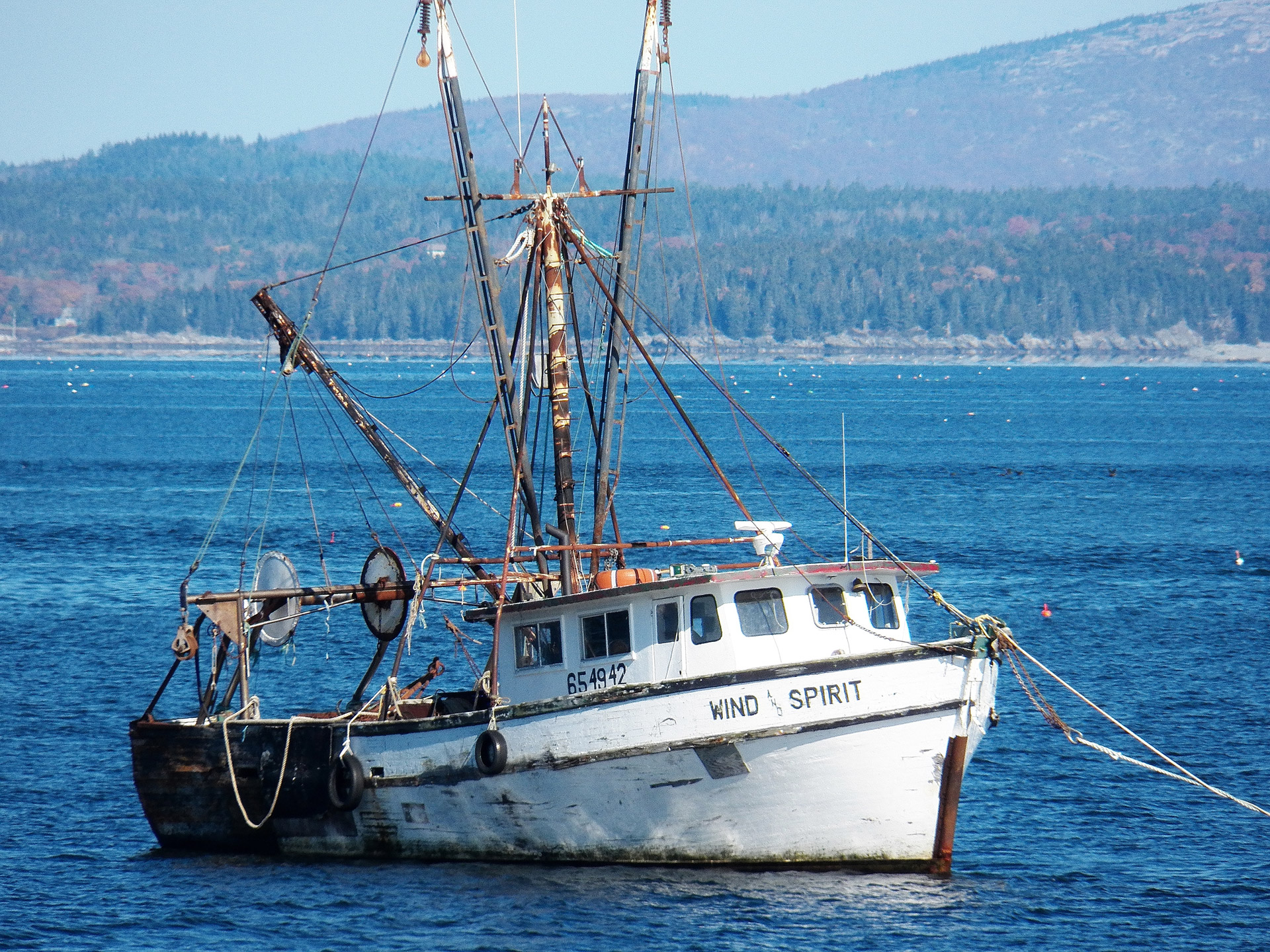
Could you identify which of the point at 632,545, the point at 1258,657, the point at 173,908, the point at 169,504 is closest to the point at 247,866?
the point at 173,908

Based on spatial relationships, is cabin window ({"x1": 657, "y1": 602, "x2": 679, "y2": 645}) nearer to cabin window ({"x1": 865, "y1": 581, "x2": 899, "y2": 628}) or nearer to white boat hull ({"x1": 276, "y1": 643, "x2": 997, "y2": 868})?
white boat hull ({"x1": 276, "y1": 643, "x2": 997, "y2": 868})

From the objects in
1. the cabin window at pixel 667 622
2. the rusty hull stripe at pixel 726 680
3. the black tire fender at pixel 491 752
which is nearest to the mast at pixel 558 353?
the cabin window at pixel 667 622

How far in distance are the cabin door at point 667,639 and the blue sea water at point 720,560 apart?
3313 millimetres

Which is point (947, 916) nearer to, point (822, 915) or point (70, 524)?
point (822, 915)

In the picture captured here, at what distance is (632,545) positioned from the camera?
2720cm

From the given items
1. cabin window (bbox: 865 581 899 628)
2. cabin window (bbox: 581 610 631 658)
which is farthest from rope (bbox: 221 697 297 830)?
cabin window (bbox: 865 581 899 628)

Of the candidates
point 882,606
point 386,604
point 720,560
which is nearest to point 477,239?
point 386,604

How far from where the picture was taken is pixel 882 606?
2709 cm

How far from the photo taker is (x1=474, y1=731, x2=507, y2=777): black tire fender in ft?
85.3

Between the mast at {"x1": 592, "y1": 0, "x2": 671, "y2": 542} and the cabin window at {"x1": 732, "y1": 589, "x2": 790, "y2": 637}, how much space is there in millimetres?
5683

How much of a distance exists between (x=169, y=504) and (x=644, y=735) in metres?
63.4

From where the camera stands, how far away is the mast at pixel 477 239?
1298 inches

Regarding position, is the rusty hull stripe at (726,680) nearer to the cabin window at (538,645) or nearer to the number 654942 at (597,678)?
the number 654942 at (597,678)

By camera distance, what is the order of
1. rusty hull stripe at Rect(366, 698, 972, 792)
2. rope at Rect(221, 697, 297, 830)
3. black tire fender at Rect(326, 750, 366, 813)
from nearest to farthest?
rusty hull stripe at Rect(366, 698, 972, 792) < black tire fender at Rect(326, 750, 366, 813) < rope at Rect(221, 697, 297, 830)
